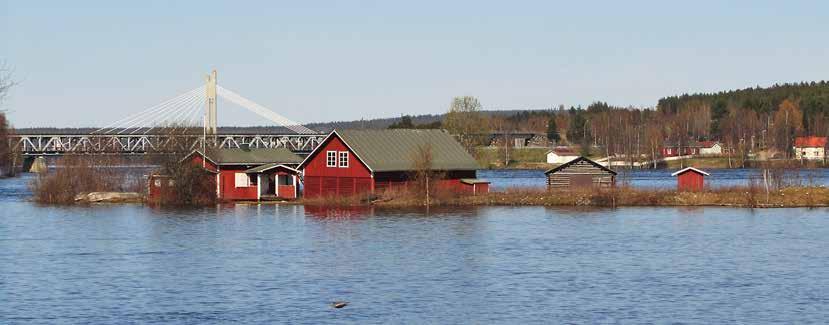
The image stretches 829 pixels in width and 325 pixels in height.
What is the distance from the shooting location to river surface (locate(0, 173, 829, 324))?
91.5 feet

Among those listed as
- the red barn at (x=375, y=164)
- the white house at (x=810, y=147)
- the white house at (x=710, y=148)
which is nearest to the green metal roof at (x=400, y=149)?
the red barn at (x=375, y=164)

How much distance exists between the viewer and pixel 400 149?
6662cm

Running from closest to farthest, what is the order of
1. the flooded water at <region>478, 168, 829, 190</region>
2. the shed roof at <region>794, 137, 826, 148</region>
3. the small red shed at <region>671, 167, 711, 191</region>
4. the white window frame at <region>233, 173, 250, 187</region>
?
the small red shed at <region>671, 167, 711, 191</region> → the white window frame at <region>233, 173, 250, 187</region> → the flooded water at <region>478, 168, 829, 190</region> → the shed roof at <region>794, 137, 826, 148</region>

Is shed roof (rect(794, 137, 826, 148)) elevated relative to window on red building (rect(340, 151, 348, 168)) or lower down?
elevated

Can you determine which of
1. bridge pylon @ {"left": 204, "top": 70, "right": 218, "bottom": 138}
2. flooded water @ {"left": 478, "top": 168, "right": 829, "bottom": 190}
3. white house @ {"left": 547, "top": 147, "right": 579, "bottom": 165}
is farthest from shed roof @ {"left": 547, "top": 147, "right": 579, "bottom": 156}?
bridge pylon @ {"left": 204, "top": 70, "right": 218, "bottom": 138}

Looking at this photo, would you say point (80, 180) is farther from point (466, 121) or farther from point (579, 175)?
point (466, 121)

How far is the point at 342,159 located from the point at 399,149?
123 inches

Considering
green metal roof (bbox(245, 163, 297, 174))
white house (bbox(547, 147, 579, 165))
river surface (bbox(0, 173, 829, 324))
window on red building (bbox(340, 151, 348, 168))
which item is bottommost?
river surface (bbox(0, 173, 829, 324))

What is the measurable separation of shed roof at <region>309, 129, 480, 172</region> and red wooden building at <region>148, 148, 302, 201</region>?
3.94 metres

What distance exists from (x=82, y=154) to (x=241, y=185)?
11361 mm

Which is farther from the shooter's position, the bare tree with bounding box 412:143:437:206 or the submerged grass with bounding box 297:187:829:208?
the bare tree with bounding box 412:143:437:206

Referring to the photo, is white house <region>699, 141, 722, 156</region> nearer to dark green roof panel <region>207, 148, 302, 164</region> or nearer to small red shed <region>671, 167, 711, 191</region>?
dark green roof panel <region>207, 148, 302, 164</region>

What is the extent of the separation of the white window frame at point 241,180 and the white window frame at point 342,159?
18.5ft

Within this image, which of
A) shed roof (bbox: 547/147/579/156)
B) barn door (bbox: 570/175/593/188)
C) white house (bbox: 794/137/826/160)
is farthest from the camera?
shed roof (bbox: 547/147/579/156)
